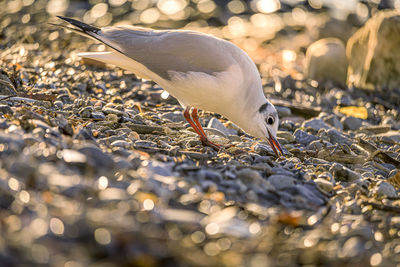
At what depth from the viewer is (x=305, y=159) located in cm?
485

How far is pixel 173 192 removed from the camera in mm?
3137

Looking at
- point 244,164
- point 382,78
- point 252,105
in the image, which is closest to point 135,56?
point 252,105

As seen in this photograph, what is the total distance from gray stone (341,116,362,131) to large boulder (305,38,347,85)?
2.89 metres

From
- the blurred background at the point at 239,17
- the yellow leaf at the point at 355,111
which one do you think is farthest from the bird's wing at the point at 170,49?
the blurred background at the point at 239,17

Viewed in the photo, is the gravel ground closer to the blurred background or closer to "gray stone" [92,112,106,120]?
"gray stone" [92,112,106,120]

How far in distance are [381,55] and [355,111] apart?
203 centimetres

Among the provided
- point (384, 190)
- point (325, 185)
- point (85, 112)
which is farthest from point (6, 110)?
point (384, 190)

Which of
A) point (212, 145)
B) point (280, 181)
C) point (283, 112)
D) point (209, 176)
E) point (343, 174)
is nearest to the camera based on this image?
point (209, 176)

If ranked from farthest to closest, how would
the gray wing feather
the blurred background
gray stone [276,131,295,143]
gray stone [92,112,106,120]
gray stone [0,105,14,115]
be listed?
the blurred background → gray stone [276,131,295,143] → gray stone [92,112,106,120] → the gray wing feather → gray stone [0,105,14,115]

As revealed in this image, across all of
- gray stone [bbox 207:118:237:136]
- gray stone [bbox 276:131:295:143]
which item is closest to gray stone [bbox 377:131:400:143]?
gray stone [bbox 276:131:295:143]

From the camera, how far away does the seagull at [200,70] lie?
15.8 feet

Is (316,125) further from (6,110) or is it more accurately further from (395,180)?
(6,110)

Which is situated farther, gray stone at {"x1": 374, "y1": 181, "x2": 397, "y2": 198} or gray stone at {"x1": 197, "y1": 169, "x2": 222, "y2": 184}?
gray stone at {"x1": 374, "y1": 181, "x2": 397, "y2": 198}

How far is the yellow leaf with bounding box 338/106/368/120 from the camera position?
26.4 ft
